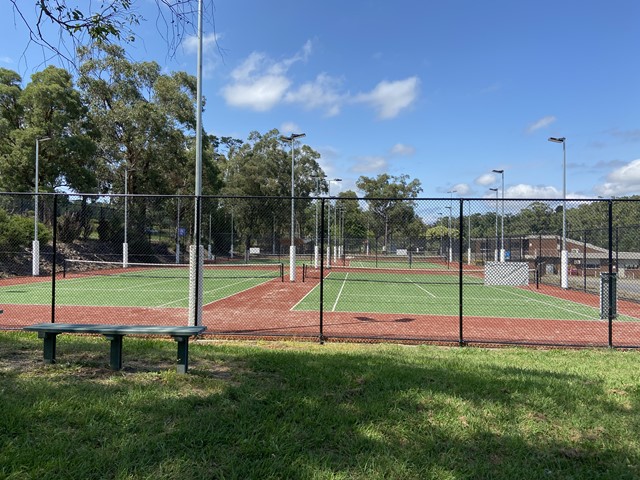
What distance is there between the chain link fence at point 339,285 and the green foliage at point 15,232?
0.07 m

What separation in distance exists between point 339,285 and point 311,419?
18.6 meters

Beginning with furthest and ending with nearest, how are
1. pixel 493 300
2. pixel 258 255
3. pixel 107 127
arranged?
pixel 107 127 < pixel 258 255 < pixel 493 300

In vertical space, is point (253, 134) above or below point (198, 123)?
above

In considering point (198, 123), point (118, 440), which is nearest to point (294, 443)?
point (118, 440)

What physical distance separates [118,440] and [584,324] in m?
11.9

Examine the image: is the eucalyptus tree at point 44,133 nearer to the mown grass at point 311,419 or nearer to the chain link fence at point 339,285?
the chain link fence at point 339,285

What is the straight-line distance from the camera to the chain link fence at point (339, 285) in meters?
9.61

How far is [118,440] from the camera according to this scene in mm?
3525

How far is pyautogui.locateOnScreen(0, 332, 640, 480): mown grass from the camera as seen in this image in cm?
327

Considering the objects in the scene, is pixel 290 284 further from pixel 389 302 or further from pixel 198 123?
pixel 198 123

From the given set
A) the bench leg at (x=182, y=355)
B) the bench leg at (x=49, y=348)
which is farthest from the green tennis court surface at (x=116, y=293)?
the bench leg at (x=182, y=355)

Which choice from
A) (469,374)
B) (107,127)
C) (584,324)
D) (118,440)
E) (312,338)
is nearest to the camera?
(118,440)

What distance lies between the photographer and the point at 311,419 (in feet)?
13.3

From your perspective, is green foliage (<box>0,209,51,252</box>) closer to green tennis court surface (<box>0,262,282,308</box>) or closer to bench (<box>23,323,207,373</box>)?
green tennis court surface (<box>0,262,282,308</box>)
